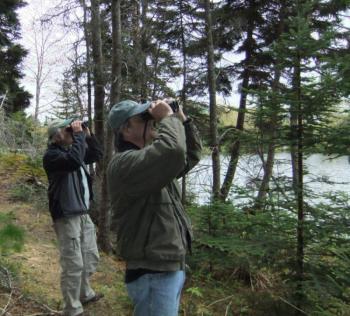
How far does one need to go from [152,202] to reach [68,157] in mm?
1836

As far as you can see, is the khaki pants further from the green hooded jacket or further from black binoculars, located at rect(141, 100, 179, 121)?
black binoculars, located at rect(141, 100, 179, 121)

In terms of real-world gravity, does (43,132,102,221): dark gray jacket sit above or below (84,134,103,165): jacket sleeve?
below

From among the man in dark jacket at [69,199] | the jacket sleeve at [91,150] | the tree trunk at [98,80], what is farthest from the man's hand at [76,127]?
the tree trunk at [98,80]

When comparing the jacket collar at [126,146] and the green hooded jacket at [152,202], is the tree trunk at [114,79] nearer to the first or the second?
the jacket collar at [126,146]

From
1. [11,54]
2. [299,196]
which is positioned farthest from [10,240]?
[11,54]

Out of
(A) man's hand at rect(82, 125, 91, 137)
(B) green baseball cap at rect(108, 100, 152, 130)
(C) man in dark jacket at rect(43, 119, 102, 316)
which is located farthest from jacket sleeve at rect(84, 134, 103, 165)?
(B) green baseball cap at rect(108, 100, 152, 130)

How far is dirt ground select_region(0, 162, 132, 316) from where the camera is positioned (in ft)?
13.4

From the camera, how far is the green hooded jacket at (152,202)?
1998 millimetres

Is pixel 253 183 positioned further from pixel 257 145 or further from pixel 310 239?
pixel 310 239

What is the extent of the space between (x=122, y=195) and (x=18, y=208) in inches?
256

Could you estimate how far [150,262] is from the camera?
211 centimetres

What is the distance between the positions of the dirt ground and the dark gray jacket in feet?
2.94

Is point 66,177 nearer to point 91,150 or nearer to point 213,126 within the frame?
point 91,150

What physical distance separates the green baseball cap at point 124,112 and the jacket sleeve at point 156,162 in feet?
0.69
